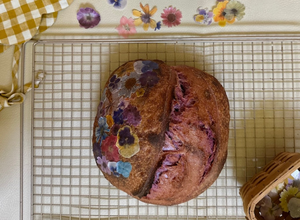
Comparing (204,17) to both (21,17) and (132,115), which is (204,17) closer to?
(132,115)

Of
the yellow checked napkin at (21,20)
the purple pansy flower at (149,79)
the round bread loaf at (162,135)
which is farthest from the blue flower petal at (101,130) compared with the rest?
the yellow checked napkin at (21,20)

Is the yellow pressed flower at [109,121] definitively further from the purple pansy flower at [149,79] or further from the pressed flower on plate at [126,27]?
the pressed flower on plate at [126,27]

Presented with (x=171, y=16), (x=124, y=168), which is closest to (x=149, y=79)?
(x=124, y=168)

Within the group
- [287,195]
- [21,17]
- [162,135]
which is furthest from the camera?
[21,17]

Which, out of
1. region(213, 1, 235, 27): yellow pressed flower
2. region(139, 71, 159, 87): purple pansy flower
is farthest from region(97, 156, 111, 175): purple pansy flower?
region(213, 1, 235, 27): yellow pressed flower

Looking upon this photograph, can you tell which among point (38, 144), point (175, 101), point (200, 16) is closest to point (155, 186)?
point (175, 101)
